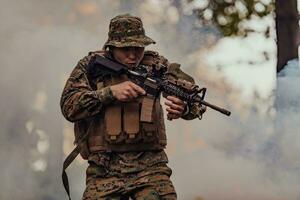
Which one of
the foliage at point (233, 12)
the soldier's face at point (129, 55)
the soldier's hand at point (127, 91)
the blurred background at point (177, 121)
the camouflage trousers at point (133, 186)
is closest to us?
the soldier's hand at point (127, 91)

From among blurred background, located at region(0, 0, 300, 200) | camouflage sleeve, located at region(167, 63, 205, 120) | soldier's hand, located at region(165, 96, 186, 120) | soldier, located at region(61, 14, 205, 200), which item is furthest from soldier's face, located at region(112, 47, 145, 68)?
blurred background, located at region(0, 0, 300, 200)

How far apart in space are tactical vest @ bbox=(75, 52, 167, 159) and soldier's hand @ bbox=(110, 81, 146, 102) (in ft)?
0.42

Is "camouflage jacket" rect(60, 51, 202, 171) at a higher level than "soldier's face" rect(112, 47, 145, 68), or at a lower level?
lower

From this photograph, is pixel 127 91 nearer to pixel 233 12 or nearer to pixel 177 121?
pixel 177 121

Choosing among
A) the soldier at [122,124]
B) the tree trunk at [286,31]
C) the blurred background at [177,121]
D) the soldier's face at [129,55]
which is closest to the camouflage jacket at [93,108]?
the soldier at [122,124]

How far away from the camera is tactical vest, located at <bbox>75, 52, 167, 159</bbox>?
17.1ft

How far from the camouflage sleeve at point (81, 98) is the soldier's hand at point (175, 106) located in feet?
1.05

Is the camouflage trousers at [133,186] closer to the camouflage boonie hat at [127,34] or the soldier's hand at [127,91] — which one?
the soldier's hand at [127,91]

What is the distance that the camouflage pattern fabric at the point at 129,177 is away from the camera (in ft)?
16.9

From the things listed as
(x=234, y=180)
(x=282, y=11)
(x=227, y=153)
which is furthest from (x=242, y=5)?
(x=234, y=180)

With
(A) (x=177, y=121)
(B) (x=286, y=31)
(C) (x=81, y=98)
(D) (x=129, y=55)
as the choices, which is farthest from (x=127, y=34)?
(B) (x=286, y=31)

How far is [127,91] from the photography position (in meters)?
5.06

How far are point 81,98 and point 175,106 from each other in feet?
1.77

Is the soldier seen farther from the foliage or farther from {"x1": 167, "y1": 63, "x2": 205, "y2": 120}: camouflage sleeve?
the foliage
